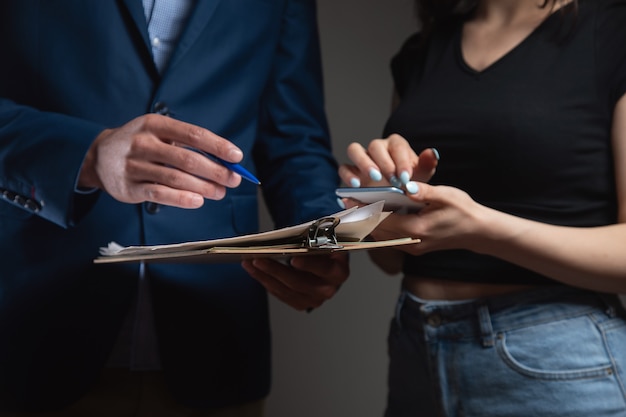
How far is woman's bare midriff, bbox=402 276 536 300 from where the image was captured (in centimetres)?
122

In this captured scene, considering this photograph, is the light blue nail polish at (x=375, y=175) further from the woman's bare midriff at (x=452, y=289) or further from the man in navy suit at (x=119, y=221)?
the woman's bare midriff at (x=452, y=289)

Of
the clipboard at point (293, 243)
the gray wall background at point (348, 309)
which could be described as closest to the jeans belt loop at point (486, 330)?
the clipboard at point (293, 243)

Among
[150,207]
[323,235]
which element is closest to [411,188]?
[323,235]

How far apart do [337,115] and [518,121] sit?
977mm

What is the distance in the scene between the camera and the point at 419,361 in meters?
1.27

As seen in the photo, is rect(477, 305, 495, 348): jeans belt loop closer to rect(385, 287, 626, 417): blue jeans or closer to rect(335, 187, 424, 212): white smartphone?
rect(385, 287, 626, 417): blue jeans

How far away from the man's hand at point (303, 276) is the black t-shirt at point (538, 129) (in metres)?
0.18

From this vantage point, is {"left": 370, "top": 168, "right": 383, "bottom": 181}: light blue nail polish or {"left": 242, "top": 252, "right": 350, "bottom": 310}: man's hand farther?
{"left": 242, "top": 252, "right": 350, "bottom": 310}: man's hand

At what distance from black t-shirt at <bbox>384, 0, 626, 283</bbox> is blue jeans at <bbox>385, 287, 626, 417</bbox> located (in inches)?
2.5

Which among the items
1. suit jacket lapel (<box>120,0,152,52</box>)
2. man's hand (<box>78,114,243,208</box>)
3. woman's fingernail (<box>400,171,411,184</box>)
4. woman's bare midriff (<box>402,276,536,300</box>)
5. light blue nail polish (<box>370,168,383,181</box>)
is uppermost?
suit jacket lapel (<box>120,0,152,52</box>)

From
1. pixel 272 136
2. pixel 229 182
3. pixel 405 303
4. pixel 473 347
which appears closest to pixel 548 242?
pixel 473 347

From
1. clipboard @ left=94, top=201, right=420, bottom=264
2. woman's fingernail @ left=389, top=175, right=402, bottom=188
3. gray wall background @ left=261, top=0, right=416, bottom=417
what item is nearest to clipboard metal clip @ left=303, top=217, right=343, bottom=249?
clipboard @ left=94, top=201, right=420, bottom=264

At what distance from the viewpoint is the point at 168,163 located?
94 cm

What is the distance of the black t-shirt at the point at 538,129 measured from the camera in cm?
118
